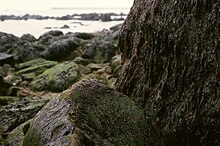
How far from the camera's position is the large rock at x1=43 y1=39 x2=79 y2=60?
23969mm

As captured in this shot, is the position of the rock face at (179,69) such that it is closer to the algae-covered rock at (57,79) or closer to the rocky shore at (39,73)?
the rocky shore at (39,73)

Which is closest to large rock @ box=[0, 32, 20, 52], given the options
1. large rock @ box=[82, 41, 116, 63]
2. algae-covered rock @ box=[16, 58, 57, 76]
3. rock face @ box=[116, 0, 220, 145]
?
algae-covered rock @ box=[16, 58, 57, 76]

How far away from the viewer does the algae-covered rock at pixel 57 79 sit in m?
16.7

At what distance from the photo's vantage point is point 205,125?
7.18 meters

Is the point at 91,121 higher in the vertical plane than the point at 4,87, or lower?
higher

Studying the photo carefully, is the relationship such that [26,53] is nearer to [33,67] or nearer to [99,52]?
[33,67]

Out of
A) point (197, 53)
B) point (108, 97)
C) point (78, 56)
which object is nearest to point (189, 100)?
point (197, 53)

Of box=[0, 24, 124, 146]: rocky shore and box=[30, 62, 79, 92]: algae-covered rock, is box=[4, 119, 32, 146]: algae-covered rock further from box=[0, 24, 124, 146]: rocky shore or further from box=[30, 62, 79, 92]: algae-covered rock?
box=[30, 62, 79, 92]: algae-covered rock

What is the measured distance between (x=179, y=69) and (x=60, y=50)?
17.2m

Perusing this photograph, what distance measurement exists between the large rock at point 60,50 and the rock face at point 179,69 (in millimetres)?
15326

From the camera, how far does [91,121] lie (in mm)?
6445

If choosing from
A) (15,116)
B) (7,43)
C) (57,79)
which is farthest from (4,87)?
(7,43)

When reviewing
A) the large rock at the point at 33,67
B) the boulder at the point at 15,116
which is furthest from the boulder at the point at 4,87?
the boulder at the point at 15,116

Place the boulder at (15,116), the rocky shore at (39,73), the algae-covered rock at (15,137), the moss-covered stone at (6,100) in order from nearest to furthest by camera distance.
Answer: the algae-covered rock at (15,137) < the boulder at (15,116) < the rocky shore at (39,73) < the moss-covered stone at (6,100)
